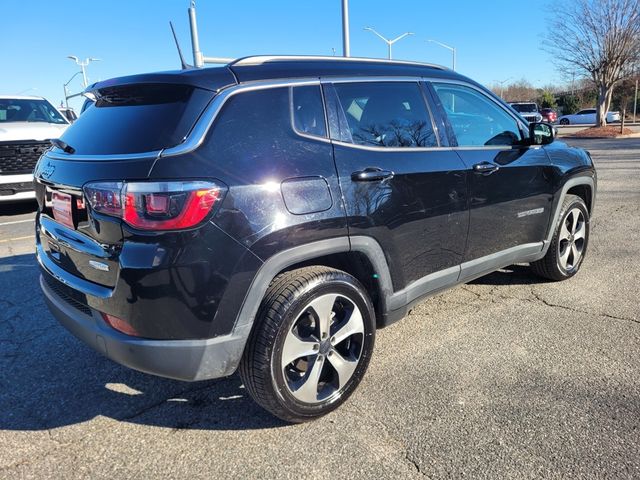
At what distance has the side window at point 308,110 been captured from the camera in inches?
101

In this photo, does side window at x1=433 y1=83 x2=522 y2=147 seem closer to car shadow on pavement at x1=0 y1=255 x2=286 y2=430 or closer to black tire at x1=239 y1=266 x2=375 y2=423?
black tire at x1=239 y1=266 x2=375 y2=423

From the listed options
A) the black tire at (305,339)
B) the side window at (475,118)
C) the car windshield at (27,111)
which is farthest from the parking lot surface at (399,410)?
the car windshield at (27,111)

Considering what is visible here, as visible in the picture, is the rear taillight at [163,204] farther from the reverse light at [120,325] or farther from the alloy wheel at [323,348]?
the alloy wheel at [323,348]

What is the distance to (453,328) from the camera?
145 inches

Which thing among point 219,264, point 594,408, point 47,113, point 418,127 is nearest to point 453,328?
point 594,408

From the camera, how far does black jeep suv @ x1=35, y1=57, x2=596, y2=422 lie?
2166 millimetres

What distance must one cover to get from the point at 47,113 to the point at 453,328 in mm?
9466

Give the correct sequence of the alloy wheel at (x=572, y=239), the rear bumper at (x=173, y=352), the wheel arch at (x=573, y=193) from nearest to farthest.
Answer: the rear bumper at (x=173, y=352)
the wheel arch at (x=573, y=193)
the alloy wheel at (x=572, y=239)

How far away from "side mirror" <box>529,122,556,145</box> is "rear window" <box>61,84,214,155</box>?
2679mm

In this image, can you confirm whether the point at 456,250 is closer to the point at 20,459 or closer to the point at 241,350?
the point at 241,350

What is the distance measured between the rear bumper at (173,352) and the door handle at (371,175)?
0.97m

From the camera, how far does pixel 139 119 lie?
245 cm

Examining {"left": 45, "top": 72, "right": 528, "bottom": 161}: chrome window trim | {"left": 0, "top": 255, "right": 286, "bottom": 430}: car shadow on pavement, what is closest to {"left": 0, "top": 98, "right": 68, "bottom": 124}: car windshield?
{"left": 0, "top": 255, "right": 286, "bottom": 430}: car shadow on pavement

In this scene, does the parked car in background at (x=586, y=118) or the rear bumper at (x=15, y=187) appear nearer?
the rear bumper at (x=15, y=187)
